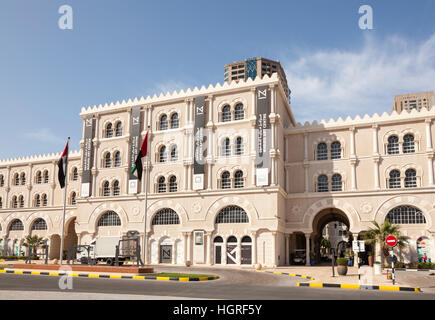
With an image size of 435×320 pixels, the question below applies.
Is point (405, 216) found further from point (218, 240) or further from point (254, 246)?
point (218, 240)

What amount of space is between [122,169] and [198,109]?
34.9 feet

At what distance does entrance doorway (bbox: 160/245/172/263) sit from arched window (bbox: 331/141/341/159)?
1861cm

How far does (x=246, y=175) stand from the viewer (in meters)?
40.7

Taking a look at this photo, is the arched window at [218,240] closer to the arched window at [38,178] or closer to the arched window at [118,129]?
the arched window at [118,129]

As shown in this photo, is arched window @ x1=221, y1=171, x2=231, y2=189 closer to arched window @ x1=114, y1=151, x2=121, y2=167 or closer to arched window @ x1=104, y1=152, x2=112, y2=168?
arched window @ x1=114, y1=151, x2=121, y2=167

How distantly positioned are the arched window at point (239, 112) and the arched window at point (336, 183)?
10765 mm

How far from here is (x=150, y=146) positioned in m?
45.6

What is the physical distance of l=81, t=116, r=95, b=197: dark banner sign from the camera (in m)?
47.8

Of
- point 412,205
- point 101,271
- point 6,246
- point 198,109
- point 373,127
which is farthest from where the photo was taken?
point 6,246

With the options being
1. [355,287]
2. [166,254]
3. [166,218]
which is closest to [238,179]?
[166,218]

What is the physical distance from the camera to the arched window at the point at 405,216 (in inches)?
1492

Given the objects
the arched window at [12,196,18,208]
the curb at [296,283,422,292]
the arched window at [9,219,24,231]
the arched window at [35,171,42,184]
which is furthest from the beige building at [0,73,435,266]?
the arched window at [12,196,18,208]

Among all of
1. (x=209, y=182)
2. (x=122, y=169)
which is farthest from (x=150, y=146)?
(x=209, y=182)

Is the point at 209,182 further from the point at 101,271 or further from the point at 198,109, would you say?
the point at 101,271
